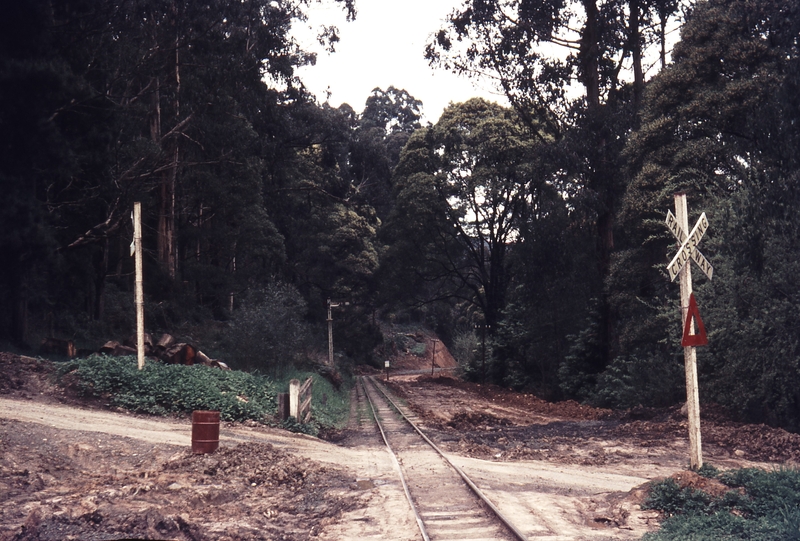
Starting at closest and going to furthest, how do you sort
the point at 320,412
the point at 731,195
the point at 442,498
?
the point at 442,498 → the point at 731,195 → the point at 320,412

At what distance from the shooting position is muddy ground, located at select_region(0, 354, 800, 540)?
8.41 metres

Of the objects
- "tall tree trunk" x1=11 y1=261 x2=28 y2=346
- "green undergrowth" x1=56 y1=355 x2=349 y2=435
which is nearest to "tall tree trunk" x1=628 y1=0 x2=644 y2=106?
"green undergrowth" x1=56 y1=355 x2=349 y2=435

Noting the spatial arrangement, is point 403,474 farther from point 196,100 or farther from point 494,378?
point 494,378

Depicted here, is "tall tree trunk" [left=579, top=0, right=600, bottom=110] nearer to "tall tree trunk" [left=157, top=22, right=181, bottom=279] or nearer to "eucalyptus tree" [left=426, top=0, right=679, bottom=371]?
"eucalyptus tree" [left=426, top=0, right=679, bottom=371]

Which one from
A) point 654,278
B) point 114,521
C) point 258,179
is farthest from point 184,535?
point 258,179

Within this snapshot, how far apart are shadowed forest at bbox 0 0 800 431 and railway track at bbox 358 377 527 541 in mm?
5360

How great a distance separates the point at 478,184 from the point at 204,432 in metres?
29.2

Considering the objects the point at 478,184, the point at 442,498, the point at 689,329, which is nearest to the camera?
the point at 689,329

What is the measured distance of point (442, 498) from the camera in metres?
10.3

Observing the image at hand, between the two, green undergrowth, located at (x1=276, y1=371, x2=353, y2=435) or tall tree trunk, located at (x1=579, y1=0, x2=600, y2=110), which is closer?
green undergrowth, located at (x1=276, y1=371, x2=353, y2=435)

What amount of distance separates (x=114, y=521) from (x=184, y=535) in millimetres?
789

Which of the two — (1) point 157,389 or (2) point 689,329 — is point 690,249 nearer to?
(2) point 689,329

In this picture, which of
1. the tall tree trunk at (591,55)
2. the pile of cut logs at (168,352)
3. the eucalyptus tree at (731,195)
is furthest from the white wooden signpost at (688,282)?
the tall tree trunk at (591,55)

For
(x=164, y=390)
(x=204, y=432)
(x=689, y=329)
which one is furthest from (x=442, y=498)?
(x=164, y=390)
